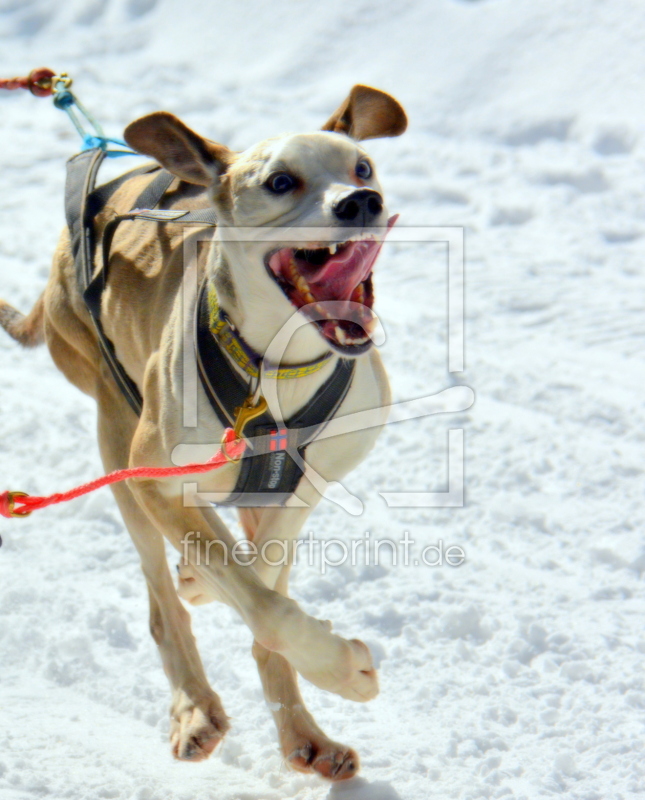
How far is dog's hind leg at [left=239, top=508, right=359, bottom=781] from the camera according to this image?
9.70ft

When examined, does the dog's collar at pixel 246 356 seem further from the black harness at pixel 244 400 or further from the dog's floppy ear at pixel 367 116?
the dog's floppy ear at pixel 367 116

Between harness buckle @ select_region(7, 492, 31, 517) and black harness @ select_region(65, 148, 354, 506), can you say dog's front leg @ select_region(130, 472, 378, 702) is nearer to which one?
black harness @ select_region(65, 148, 354, 506)

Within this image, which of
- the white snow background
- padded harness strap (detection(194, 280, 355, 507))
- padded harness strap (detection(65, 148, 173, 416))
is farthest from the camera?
padded harness strap (detection(65, 148, 173, 416))

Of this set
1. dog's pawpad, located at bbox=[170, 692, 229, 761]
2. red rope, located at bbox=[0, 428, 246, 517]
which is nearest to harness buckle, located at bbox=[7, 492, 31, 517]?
red rope, located at bbox=[0, 428, 246, 517]

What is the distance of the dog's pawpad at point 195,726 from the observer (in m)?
2.96

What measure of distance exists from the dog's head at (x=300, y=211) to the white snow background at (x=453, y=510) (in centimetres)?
147

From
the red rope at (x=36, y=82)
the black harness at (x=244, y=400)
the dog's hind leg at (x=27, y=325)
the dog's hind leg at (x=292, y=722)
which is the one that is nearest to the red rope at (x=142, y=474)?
the black harness at (x=244, y=400)

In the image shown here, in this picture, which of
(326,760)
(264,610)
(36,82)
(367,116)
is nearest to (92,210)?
(36,82)

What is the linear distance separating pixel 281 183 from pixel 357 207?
293mm

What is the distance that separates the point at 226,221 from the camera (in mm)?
2863


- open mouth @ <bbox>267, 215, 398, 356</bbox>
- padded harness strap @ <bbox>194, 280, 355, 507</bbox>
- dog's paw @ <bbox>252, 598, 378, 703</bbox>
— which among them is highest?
open mouth @ <bbox>267, 215, 398, 356</bbox>

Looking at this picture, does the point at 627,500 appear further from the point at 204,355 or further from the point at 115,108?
the point at 115,108

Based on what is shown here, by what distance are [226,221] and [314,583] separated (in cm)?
170

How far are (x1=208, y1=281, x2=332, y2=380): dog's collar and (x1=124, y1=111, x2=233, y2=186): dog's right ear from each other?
457 mm
